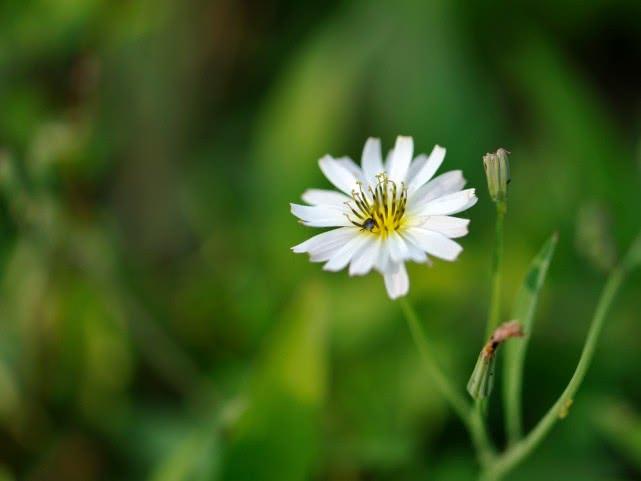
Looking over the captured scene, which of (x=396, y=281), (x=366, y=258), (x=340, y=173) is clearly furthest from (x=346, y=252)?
(x=340, y=173)

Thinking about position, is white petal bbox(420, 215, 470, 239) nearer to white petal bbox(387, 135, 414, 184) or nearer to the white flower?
the white flower

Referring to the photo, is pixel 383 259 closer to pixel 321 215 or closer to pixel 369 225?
pixel 369 225

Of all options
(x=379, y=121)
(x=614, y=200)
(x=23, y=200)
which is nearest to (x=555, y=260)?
(x=614, y=200)

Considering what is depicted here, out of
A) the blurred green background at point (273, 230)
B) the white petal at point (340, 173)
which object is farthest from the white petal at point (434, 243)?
the blurred green background at point (273, 230)

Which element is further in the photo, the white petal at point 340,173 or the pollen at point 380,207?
the white petal at point 340,173

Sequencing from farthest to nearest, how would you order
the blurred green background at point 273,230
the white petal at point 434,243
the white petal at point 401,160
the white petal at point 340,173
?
the blurred green background at point 273,230, the white petal at point 340,173, the white petal at point 401,160, the white petal at point 434,243

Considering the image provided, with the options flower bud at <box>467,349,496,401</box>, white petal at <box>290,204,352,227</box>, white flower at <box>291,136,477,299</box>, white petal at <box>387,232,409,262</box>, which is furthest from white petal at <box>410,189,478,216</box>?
flower bud at <box>467,349,496,401</box>

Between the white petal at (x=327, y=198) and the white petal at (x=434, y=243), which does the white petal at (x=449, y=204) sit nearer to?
the white petal at (x=434, y=243)
